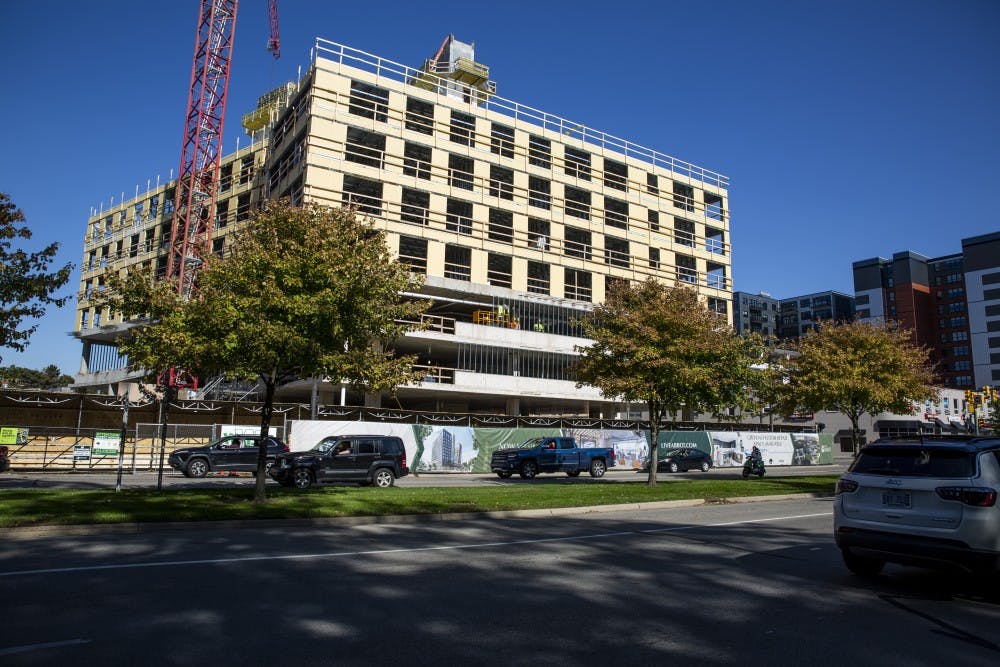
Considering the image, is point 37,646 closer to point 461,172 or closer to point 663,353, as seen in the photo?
point 663,353

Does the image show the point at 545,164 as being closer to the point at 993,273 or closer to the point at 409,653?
the point at 409,653

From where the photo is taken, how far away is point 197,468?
2450cm

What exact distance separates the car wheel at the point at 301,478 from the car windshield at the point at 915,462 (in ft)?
56.4

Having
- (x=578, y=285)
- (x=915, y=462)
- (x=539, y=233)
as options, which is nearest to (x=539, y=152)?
(x=539, y=233)

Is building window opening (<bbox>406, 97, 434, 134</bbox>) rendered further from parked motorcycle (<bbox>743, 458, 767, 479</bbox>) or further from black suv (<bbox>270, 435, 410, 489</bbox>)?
parked motorcycle (<bbox>743, 458, 767, 479</bbox>)

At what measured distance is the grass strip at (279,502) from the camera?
12.2 meters

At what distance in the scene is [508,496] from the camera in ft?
59.7

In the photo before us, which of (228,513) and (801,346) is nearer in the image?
(228,513)

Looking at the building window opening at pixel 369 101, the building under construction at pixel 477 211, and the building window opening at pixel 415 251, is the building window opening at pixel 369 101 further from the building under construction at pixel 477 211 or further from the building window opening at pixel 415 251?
the building window opening at pixel 415 251

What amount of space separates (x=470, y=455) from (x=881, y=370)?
19.2m

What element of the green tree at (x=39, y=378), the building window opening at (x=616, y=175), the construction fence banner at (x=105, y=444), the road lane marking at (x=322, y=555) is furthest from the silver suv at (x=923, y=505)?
the green tree at (x=39, y=378)

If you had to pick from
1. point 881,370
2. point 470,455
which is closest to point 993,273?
point 881,370

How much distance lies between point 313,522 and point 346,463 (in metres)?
9.23

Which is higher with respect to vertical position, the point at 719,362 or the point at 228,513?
the point at 719,362
